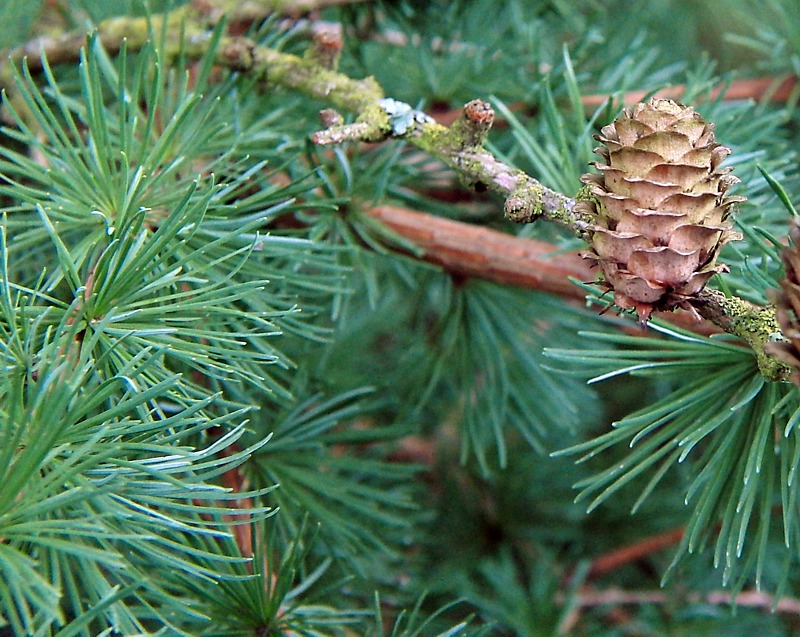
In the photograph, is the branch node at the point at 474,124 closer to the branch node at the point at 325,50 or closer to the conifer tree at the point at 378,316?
the conifer tree at the point at 378,316

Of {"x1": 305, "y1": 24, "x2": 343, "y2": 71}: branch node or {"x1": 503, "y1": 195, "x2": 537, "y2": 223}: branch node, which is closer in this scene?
{"x1": 503, "y1": 195, "x2": 537, "y2": 223}: branch node

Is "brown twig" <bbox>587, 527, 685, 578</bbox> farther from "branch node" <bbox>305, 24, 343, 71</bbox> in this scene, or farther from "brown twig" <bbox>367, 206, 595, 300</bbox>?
"branch node" <bbox>305, 24, 343, 71</bbox>

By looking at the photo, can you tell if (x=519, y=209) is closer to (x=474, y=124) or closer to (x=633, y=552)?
(x=474, y=124)

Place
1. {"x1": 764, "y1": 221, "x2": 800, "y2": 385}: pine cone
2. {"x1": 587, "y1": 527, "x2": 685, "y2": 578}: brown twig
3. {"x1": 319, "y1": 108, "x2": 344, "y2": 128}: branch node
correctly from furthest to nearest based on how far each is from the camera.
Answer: {"x1": 587, "y1": 527, "x2": 685, "y2": 578}: brown twig → {"x1": 319, "y1": 108, "x2": 344, "y2": 128}: branch node → {"x1": 764, "y1": 221, "x2": 800, "y2": 385}: pine cone

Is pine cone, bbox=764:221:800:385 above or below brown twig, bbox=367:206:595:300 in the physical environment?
above

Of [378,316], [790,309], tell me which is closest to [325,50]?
[790,309]

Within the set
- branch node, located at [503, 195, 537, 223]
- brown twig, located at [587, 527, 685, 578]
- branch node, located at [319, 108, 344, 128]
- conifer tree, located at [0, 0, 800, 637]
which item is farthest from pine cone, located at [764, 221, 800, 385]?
brown twig, located at [587, 527, 685, 578]

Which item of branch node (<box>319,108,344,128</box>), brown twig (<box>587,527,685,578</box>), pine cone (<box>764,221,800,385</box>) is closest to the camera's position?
pine cone (<box>764,221,800,385</box>)

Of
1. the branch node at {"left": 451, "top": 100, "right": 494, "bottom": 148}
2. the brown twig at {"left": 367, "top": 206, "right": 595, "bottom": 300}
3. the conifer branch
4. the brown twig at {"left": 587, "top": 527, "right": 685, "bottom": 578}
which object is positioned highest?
the branch node at {"left": 451, "top": 100, "right": 494, "bottom": 148}
